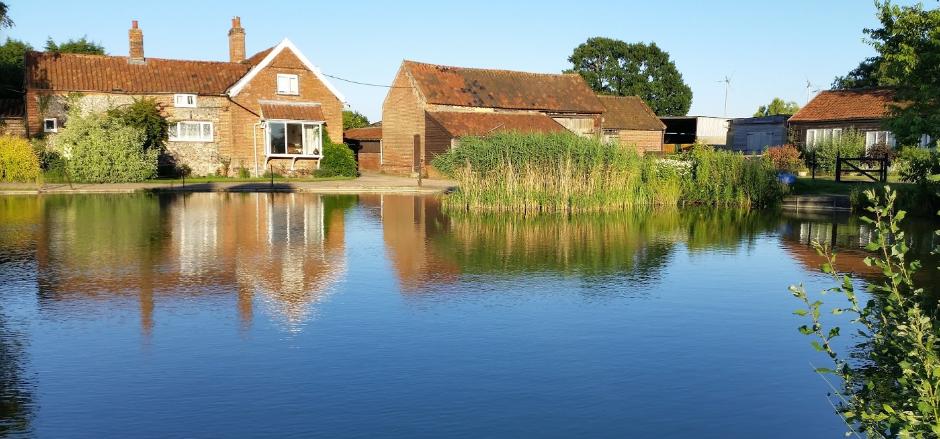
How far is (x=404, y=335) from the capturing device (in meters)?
10.7

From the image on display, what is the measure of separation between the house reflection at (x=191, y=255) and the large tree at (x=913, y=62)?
1681cm

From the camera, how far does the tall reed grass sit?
92.3ft

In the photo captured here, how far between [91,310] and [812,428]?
983 cm

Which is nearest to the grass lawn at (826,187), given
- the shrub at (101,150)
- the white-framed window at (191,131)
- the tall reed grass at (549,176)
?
the tall reed grass at (549,176)

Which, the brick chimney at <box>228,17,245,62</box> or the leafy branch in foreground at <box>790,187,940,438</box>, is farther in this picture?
the brick chimney at <box>228,17,245,62</box>

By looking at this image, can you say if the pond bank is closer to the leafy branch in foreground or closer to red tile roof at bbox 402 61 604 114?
red tile roof at bbox 402 61 604 114

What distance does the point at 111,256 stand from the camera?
1680cm

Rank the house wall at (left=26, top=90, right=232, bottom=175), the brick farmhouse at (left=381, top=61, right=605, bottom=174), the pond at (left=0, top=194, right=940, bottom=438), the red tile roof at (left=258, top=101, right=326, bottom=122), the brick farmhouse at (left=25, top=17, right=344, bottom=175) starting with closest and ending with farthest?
1. the pond at (left=0, top=194, right=940, bottom=438)
2. the house wall at (left=26, top=90, right=232, bottom=175)
3. the brick farmhouse at (left=25, top=17, right=344, bottom=175)
4. the red tile roof at (left=258, top=101, right=326, bottom=122)
5. the brick farmhouse at (left=381, top=61, right=605, bottom=174)

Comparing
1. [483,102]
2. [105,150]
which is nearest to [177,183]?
[105,150]

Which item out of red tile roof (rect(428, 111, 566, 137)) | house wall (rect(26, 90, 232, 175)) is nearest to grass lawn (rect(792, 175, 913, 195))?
red tile roof (rect(428, 111, 566, 137))

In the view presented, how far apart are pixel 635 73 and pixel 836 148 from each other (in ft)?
156

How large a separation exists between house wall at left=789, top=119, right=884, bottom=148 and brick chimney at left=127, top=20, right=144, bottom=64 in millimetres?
40243

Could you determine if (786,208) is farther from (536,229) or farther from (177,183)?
(177,183)

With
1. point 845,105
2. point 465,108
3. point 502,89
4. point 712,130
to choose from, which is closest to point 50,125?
point 465,108
